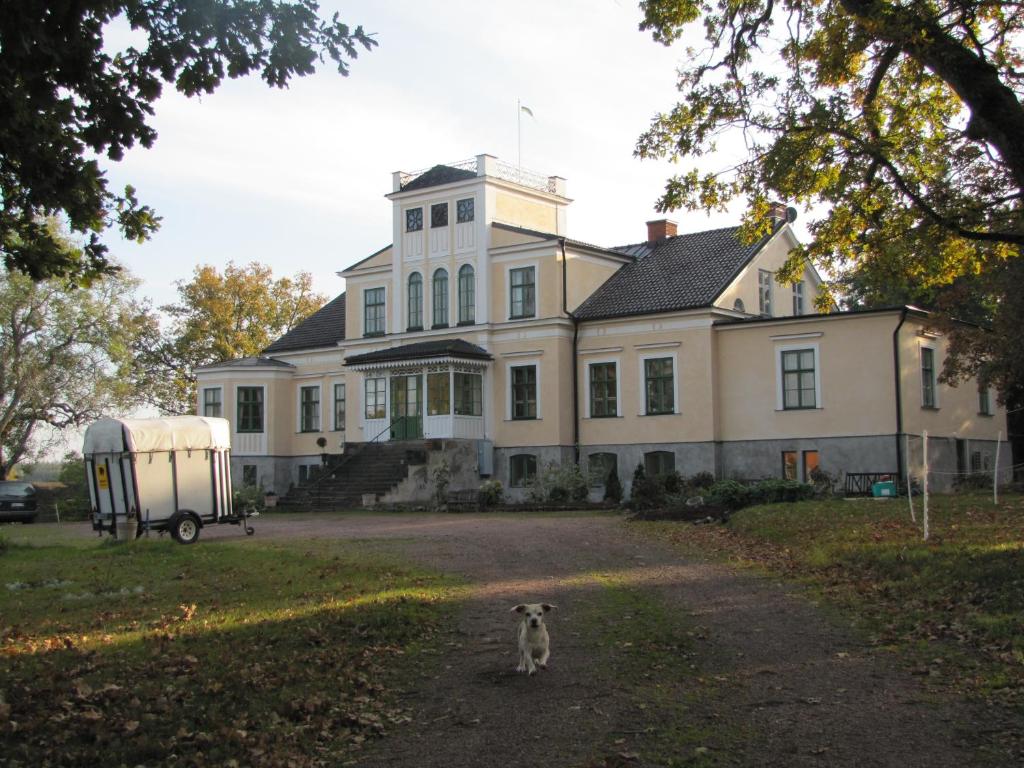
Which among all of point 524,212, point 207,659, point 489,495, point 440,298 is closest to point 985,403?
point 524,212

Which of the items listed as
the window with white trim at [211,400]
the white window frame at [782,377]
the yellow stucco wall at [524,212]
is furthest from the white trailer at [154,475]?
the window with white trim at [211,400]

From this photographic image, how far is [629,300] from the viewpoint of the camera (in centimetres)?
3638

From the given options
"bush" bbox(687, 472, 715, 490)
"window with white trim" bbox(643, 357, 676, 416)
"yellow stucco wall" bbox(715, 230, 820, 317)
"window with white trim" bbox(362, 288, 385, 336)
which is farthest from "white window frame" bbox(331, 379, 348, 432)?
"bush" bbox(687, 472, 715, 490)

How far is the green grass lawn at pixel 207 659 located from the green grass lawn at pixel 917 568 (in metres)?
4.54

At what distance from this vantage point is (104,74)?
10047 millimetres

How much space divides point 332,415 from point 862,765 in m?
38.7

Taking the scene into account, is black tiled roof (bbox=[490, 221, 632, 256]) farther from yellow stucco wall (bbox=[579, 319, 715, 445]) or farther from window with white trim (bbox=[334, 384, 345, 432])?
window with white trim (bbox=[334, 384, 345, 432])

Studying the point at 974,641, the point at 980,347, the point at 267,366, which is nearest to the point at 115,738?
the point at 974,641

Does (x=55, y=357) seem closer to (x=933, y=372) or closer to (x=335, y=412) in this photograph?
(x=335, y=412)

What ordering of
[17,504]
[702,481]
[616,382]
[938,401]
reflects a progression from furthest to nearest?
[17,504], [616,382], [938,401], [702,481]

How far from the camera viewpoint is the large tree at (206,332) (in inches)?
2334

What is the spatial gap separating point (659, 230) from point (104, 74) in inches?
1272

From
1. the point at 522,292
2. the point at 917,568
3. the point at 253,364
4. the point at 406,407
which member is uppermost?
the point at 522,292

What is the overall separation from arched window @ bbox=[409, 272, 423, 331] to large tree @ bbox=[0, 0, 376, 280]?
96.1ft
